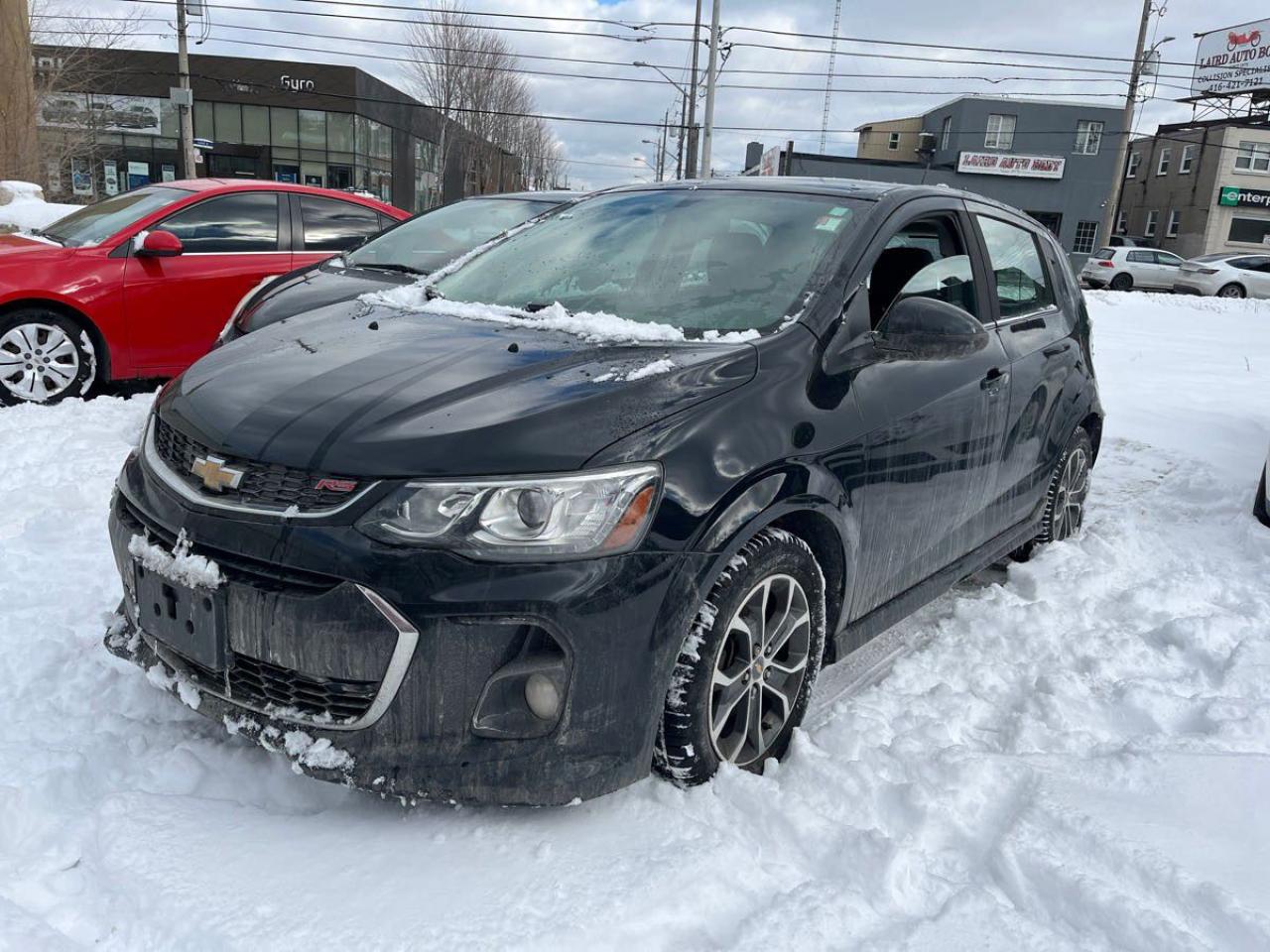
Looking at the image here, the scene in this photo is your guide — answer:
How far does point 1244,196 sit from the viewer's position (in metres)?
46.1

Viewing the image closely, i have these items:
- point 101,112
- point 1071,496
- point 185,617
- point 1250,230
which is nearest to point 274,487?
point 185,617

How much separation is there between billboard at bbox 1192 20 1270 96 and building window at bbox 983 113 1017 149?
27.6 feet

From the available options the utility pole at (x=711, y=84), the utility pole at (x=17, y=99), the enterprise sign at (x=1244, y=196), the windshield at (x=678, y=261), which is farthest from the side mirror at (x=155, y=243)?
the enterprise sign at (x=1244, y=196)

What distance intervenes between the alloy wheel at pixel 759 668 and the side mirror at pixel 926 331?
788 millimetres

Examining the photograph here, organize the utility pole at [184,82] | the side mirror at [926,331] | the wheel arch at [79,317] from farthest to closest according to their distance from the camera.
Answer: the utility pole at [184,82], the wheel arch at [79,317], the side mirror at [926,331]

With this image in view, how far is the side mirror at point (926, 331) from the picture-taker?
2.86 metres

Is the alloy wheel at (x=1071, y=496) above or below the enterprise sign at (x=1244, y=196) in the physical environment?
below

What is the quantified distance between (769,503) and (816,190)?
57.7 inches

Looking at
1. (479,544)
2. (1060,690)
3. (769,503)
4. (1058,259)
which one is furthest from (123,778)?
(1058,259)

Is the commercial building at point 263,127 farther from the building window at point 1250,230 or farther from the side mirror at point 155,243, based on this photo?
the side mirror at point 155,243

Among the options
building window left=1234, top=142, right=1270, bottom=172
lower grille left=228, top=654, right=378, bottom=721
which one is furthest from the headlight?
building window left=1234, top=142, right=1270, bottom=172

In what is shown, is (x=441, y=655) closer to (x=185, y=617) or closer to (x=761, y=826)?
(x=185, y=617)

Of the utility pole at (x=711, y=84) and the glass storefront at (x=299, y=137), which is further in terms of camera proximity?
the glass storefront at (x=299, y=137)

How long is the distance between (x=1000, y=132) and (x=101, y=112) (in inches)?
1474
